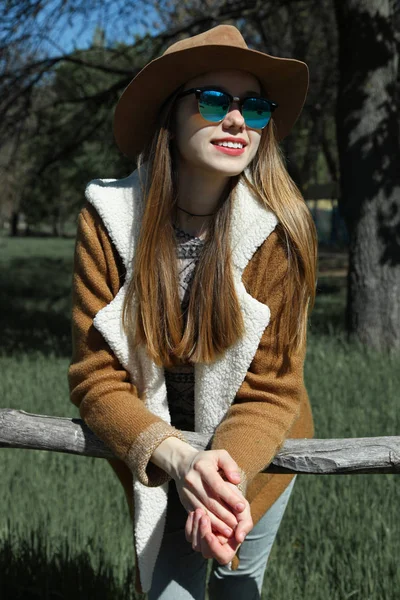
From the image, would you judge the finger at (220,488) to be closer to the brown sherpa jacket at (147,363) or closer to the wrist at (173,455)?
the wrist at (173,455)

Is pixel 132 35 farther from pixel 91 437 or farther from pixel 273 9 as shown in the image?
pixel 91 437

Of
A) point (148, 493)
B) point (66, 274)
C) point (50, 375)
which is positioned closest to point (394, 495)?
point (148, 493)

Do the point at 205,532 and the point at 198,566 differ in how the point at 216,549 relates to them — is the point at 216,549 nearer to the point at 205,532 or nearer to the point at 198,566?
the point at 205,532

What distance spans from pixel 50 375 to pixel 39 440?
456cm

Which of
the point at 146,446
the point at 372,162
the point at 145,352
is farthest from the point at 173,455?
the point at 372,162

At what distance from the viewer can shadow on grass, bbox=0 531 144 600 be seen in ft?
10.4

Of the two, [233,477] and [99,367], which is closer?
[233,477]

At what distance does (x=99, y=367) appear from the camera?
2059mm

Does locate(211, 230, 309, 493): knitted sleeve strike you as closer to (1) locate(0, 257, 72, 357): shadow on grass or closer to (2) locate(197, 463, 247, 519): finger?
(2) locate(197, 463, 247, 519): finger

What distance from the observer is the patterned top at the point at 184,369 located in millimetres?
2133

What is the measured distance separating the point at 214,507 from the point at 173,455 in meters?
0.15

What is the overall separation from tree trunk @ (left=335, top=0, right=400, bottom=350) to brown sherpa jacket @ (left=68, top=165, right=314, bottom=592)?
18.8ft

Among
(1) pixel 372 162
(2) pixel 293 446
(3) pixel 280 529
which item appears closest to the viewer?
(2) pixel 293 446

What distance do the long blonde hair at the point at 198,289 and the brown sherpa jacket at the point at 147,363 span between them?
30 mm
